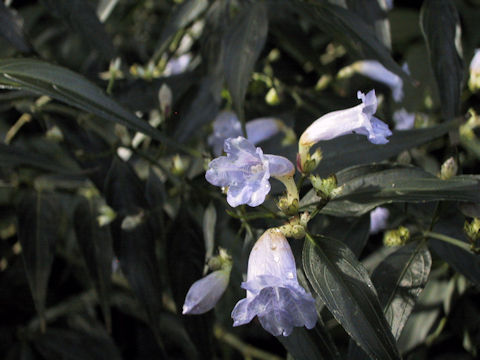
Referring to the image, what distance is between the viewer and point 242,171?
105 centimetres

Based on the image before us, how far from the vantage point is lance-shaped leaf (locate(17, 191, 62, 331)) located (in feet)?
4.67

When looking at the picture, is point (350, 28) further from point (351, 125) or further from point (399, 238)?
point (399, 238)

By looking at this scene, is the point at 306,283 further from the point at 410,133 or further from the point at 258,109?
the point at 258,109

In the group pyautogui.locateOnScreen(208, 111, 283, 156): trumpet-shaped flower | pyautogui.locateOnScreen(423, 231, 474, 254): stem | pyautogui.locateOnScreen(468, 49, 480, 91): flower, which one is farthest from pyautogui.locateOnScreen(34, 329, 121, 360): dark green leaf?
pyautogui.locateOnScreen(468, 49, 480, 91): flower

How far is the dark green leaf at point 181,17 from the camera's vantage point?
64.4 inches

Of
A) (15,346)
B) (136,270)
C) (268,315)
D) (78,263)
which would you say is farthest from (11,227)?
(268,315)

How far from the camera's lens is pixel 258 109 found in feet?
6.01

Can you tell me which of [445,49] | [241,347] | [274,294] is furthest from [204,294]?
[241,347]

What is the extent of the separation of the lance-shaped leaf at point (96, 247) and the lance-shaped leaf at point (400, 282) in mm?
745

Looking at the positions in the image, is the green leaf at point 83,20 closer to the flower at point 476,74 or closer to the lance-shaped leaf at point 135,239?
the lance-shaped leaf at point 135,239

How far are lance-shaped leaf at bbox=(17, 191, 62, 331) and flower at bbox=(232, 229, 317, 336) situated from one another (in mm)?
703

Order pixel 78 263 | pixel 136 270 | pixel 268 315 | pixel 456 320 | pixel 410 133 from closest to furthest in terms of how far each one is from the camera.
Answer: pixel 268 315 < pixel 410 133 < pixel 136 270 < pixel 456 320 < pixel 78 263

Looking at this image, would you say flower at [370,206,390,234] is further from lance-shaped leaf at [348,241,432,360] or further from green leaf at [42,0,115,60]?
green leaf at [42,0,115,60]

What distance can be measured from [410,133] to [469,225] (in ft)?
0.84
